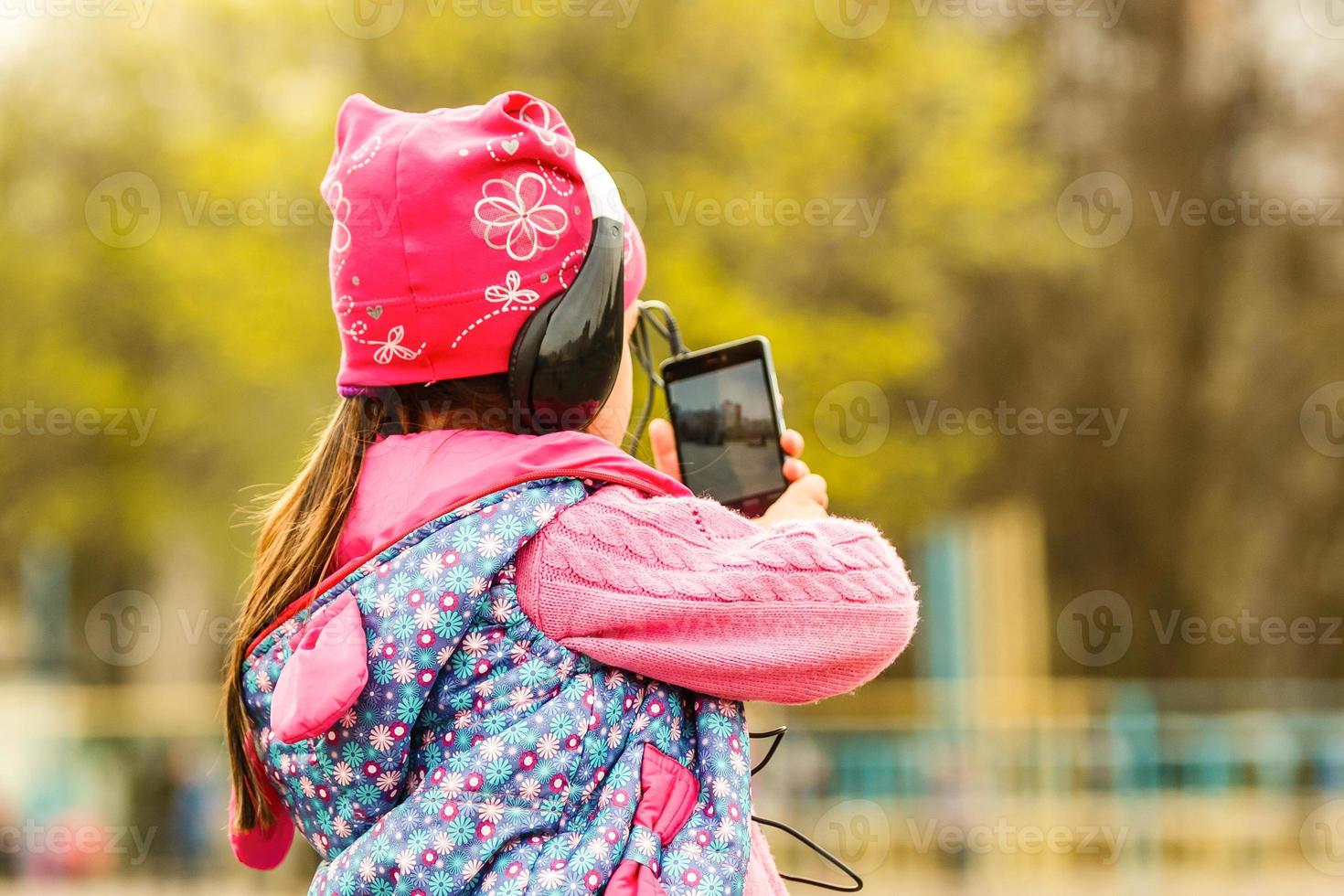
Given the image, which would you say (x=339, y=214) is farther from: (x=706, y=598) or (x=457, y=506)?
(x=706, y=598)

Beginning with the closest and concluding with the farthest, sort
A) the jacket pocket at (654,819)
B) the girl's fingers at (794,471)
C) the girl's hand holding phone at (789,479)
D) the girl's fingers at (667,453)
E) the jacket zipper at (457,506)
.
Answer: the jacket pocket at (654,819), the jacket zipper at (457,506), the girl's hand holding phone at (789,479), the girl's fingers at (794,471), the girl's fingers at (667,453)

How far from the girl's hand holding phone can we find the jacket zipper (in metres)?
0.23

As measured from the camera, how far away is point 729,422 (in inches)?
86.0

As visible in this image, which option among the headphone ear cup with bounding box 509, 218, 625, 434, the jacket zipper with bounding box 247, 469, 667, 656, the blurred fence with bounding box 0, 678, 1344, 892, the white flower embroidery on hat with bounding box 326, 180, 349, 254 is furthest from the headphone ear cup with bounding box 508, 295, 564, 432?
the blurred fence with bounding box 0, 678, 1344, 892

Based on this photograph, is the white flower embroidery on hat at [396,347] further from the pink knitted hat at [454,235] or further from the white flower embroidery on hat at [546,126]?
the white flower embroidery on hat at [546,126]

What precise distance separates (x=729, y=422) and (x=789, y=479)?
14 centimetres

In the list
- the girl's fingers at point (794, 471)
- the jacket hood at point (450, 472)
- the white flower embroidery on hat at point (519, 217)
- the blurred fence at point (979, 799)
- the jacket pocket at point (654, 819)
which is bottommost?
the blurred fence at point (979, 799)

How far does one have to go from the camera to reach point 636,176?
11688 mm

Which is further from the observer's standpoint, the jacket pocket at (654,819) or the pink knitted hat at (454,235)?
the pink knitted hat at (454,235)

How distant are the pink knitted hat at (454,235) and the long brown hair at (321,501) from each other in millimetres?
55

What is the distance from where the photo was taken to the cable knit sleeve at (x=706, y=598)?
167 centimetres

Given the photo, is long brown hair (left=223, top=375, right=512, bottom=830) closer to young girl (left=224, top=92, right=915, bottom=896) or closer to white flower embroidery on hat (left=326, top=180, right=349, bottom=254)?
young girl (left=224, top=92, right=915, bottom=896)

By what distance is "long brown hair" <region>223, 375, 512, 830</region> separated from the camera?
181 cm

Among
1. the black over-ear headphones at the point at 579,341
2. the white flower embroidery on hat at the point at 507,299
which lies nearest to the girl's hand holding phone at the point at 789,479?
the black over-ear headphones at the point at 579,341
